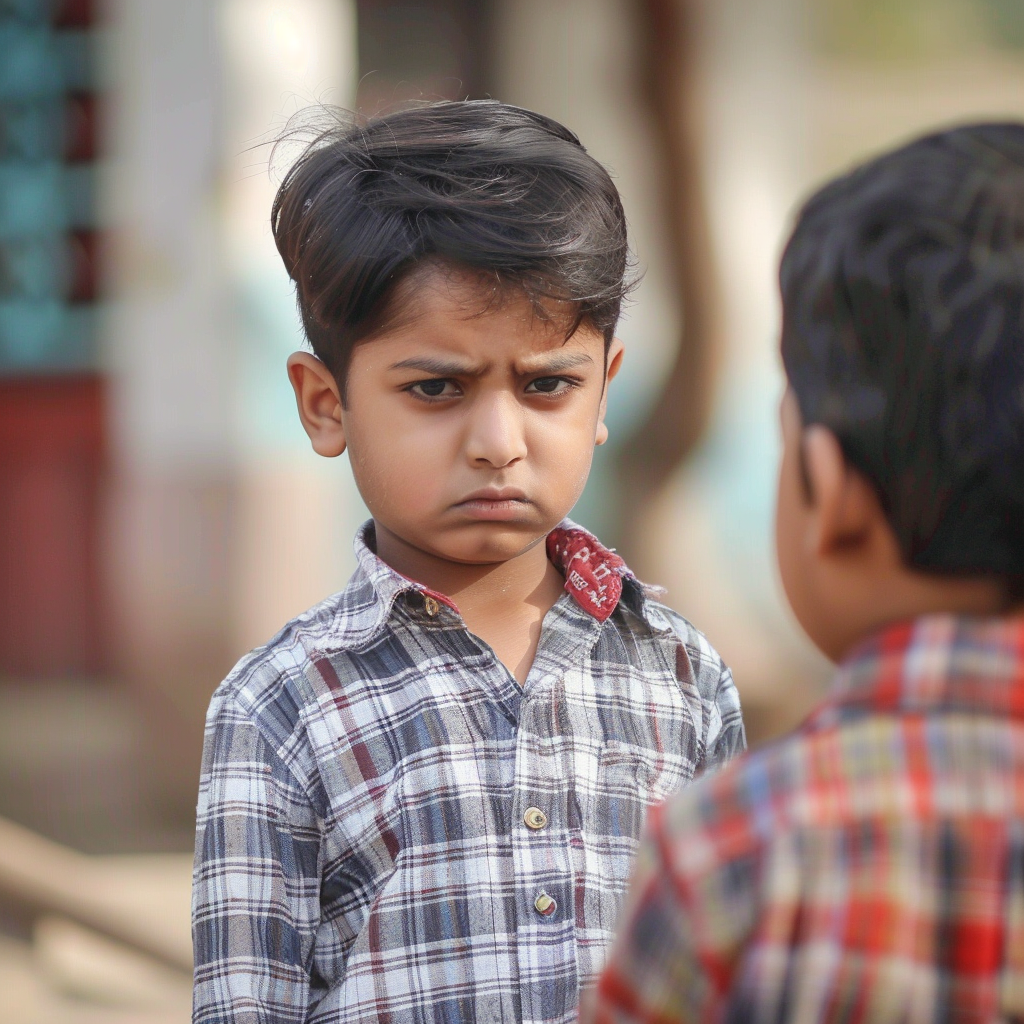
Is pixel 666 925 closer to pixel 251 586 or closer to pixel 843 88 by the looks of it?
pixel 251 586

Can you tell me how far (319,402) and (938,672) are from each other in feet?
2.40

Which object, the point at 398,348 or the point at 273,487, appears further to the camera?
the point at 273,487

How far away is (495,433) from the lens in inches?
41.6

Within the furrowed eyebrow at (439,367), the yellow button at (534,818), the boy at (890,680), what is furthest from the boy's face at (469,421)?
the boy at (890,680)

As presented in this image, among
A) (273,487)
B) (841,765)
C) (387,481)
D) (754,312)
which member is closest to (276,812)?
(387,481)

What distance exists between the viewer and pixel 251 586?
3254 millimetres

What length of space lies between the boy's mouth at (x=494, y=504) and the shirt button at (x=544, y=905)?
1.06 feet

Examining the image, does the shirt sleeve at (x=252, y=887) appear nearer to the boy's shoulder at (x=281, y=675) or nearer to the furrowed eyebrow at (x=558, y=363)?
the boy's shoulder at (x=281, y=675)

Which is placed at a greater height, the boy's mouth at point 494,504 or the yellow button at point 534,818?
the boy's mouth at point 494,504

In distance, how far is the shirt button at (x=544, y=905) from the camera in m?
1.04

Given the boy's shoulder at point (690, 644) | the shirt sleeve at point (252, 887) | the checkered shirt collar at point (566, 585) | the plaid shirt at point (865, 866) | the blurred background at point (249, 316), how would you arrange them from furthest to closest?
the blurred background at point (249, 316), the boy's shoulder at point (690, 644), the checkered shirt collar at point (566, 585), the shirt sleeve at point (252, 887), the plaid shirt at point (865, 866)

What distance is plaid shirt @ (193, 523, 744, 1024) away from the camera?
1.03m

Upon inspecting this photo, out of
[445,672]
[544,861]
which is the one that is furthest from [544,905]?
[445,672]

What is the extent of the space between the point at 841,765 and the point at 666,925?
12 centimetres
